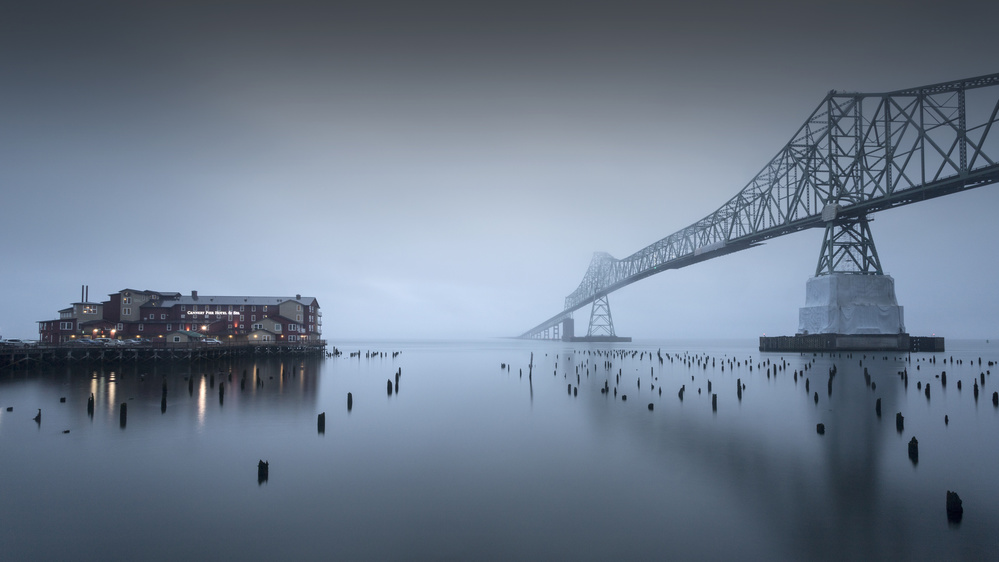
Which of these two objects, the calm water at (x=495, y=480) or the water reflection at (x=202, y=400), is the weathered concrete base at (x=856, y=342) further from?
the water reflection at (x=202, y=400)

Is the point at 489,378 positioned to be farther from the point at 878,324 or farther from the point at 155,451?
the point at 878,324

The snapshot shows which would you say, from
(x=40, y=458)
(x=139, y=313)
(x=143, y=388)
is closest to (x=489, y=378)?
(x=143, y=388)

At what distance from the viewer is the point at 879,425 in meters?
24.8

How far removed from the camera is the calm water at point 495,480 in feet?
38.9

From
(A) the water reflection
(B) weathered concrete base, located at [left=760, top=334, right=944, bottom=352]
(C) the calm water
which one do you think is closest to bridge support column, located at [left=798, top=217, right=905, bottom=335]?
(B) weathered concrete base, located at [left=760, top=334, right=944, bottom=352]

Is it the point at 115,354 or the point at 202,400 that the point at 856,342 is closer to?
the point at 202,400

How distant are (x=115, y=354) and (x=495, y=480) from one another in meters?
57.8

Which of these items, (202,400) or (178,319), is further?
(178,319)

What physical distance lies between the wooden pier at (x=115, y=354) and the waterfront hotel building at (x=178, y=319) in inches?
230

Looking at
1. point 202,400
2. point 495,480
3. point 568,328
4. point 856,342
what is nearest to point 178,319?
point 202,400

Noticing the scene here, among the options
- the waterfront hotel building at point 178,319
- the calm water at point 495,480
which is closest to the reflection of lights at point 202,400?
the calm water at point 495,480

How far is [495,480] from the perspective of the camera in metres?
16.9

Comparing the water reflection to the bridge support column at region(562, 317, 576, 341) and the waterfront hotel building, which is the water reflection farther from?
the bridge support column at region(562, 317, 576, 341)

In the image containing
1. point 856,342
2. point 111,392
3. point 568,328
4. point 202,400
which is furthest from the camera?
point 568,328
